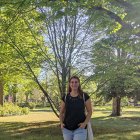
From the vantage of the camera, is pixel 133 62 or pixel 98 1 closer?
pixel 98 1

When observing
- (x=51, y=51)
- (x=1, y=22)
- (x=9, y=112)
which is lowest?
(x=9, y=112)

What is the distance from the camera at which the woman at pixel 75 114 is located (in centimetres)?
597

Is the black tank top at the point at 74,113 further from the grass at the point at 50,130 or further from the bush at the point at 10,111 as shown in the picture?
the bush at the point at 10,111

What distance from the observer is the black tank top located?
5.98 meters

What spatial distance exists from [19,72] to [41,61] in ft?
4.70

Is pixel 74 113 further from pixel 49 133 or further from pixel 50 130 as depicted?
pixel 50 130

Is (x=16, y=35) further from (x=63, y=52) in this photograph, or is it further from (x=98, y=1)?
(x=98, y=1)

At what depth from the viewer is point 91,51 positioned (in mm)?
16297

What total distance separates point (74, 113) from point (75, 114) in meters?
0.02

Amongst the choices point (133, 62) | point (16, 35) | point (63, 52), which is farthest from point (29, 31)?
point (133, 62)

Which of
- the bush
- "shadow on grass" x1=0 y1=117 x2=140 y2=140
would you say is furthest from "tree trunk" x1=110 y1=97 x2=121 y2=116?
"shadow on grass" x1=0 y1=117 x2=140 y2=140

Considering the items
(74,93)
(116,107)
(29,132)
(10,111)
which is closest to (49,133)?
(29,132)

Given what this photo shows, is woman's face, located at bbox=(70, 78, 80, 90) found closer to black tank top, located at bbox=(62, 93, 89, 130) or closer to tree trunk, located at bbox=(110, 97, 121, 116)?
black tank top, located at bbox=(62, 93, 89, 130)

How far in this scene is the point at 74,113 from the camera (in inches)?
236
